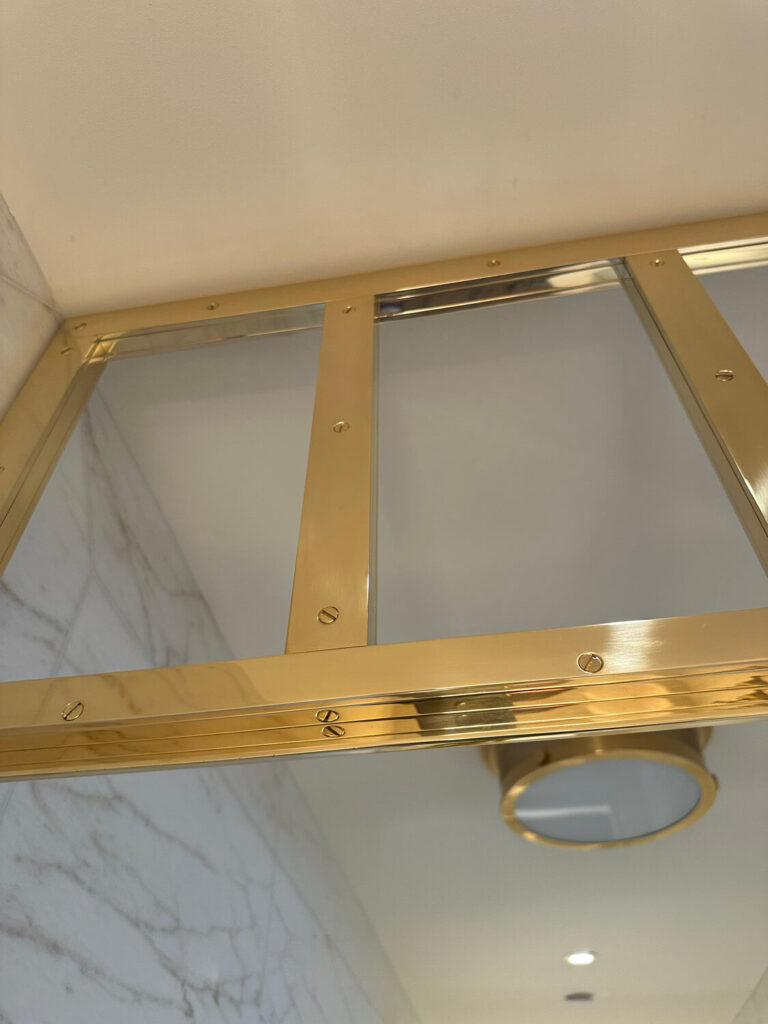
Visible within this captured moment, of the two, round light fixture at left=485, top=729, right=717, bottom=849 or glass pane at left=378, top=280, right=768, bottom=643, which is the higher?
glass pane at left=378, top=280, right=768, bottom=643

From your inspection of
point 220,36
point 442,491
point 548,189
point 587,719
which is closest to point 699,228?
point 548,189

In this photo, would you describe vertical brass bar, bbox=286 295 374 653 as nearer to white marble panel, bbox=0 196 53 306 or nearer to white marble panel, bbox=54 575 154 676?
white marble panel, bbox=54 575 154 676

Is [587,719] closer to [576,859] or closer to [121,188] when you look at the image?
[576,859]

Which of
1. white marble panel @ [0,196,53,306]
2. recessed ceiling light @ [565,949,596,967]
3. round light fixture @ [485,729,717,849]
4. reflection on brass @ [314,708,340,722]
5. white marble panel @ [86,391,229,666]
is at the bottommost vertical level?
reflection on brass @ [314,708,340,722]

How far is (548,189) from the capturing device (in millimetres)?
858

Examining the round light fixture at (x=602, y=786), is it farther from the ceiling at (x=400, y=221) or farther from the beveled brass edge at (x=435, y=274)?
the beveled brass edge at (x=435, y=274)

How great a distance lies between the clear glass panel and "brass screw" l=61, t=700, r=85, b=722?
66 centimetres

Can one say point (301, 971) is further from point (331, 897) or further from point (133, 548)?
point (133, 548)

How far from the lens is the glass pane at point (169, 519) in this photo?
700 millimetres

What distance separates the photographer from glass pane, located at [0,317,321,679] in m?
0.70

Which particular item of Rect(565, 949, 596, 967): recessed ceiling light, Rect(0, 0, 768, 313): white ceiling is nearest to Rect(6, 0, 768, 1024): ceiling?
Rect(0, 0, 768, 313): white ceiling

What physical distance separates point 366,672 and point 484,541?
0.31 metres

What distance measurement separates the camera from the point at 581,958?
1055 mm

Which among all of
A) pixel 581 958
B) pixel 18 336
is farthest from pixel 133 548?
pixel 581 958
